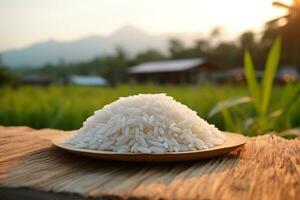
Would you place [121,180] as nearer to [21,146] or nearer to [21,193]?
[21,193]

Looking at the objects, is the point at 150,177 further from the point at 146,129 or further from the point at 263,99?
the point at 263,99

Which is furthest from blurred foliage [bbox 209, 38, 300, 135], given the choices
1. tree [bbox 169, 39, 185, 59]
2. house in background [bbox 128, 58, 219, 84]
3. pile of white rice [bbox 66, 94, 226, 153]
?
tree [bbox 169, 39, 185, 59]

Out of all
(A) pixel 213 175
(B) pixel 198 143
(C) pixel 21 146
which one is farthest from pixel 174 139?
(C) pixel 21 146

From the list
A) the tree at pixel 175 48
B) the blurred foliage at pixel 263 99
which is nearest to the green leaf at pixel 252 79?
the blurred foliage at pixel 263 99

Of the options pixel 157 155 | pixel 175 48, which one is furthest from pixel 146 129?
pixel 175 48

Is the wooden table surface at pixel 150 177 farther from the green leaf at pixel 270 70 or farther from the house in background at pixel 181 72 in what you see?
the house in background at pixel 181 72
